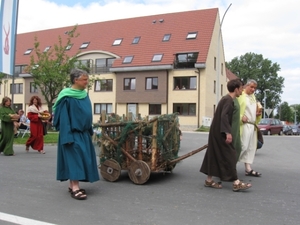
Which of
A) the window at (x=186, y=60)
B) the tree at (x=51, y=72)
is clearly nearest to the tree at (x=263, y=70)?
the window at (x=186, y=60)

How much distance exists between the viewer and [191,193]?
5.63m

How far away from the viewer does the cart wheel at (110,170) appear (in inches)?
251

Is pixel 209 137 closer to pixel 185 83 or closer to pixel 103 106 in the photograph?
pixel 185 83

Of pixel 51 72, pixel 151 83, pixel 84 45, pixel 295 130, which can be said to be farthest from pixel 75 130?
pixel 295 130

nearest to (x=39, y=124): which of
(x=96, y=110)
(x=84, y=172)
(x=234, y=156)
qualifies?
(x=84, y=172)

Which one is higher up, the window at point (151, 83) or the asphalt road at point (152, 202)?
the window at point (151, 83)

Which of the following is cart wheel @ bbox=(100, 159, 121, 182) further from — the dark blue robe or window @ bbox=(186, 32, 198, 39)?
window @ bbox=(186, 32, 198, 39)

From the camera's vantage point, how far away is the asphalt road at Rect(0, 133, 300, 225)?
4281 millimetres

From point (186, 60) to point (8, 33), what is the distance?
23.3 m

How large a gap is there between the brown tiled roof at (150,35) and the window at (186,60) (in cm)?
43

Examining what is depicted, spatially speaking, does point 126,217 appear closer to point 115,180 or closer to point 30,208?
point 30,208

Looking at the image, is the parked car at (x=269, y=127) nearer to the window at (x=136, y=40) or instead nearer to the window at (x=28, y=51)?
the window at (x=136, y=40)

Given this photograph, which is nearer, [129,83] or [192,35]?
[192,35]

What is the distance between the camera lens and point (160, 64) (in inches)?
1344
